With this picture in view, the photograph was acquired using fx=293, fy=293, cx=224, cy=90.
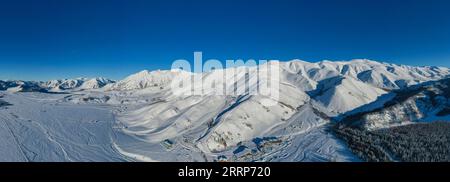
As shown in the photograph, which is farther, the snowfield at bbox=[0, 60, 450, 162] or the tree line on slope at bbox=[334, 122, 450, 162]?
the snowfield at bbox=[0, 60, 450, 162]

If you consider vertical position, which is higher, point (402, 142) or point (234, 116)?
point (234, 116)

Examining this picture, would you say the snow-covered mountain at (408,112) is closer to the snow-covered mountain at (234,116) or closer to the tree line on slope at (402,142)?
the tree line on slope at (402,142)

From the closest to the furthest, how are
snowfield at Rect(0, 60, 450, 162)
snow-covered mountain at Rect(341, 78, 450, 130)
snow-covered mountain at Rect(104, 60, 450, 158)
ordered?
1. snowfield at Rect(0, 60, 450, 162)
2. snow-covered mountain at Rect(104, 60, 450, 158)
3. snow-covered mountain at Rect(341, 78, 450, 130)

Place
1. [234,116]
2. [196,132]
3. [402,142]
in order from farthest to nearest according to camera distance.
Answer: [234,116], [196,132], [402,142]

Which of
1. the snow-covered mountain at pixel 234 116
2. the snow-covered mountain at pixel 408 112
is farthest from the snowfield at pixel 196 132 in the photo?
the snow-covered mountain at pixel 408 112

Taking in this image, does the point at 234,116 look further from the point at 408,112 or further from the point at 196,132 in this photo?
the point at 408,112

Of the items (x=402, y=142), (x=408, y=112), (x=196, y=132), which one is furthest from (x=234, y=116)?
(x=408, y=112)

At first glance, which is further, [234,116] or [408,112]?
[408,112]

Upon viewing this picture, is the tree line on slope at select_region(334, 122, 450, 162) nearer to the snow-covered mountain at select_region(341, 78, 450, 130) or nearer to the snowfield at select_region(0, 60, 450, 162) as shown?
the snowfield at select_region(0, 60, 450, 162)

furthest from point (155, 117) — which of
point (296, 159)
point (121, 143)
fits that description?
point (296, 159)

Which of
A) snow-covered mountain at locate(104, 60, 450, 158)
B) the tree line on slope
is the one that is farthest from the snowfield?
the tree line on slope

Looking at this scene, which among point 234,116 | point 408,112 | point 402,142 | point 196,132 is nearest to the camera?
point 402,142
